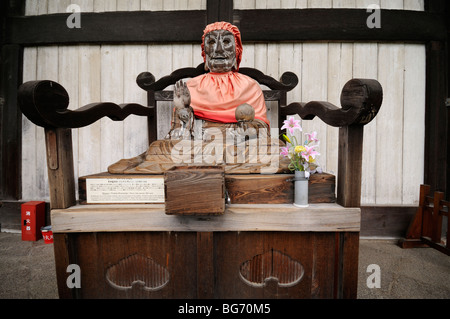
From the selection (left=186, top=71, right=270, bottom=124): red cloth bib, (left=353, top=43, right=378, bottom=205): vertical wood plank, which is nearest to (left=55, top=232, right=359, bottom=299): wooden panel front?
(left=186, top=71, right=270, bottom=124): red cloth bib

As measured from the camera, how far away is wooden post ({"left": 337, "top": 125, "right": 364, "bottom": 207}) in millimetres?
1167

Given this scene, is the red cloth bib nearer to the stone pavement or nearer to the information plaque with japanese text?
the information plaque with japanese text

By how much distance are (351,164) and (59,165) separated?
1.46 metres

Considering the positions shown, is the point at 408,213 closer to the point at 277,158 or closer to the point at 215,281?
the point at 277,158

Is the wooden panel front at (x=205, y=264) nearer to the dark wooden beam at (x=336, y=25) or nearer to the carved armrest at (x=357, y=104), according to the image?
the carved armrest at (x=357, y=104)

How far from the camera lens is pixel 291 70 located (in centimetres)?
247

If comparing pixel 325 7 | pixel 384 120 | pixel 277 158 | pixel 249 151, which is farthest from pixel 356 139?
pixel 325 7

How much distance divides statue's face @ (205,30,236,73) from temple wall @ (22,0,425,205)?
2.08 ft

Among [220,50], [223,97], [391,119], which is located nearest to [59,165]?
[223,97]

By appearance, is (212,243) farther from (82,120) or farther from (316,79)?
(316,79)

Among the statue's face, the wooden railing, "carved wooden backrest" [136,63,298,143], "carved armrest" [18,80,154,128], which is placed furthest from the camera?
"carved wooden backrest" [136,63,298,143]

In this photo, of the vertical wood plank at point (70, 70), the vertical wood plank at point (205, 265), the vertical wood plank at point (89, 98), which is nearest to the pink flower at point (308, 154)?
the vertical wood plank at point (205, 265)

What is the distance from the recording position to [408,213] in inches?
94.5

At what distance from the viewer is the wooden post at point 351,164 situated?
1167 millimetres
